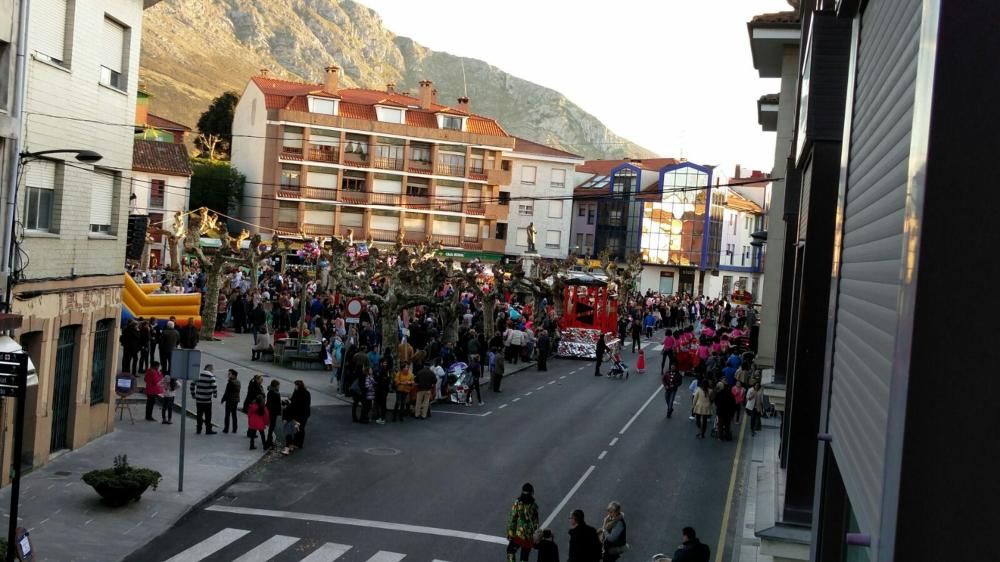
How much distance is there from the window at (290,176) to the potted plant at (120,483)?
6413cm

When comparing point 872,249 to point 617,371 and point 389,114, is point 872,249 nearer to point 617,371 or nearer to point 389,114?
point 617,371

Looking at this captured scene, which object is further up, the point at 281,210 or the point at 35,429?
the point at 281,210

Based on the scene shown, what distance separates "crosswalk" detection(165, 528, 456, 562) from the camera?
45.7ft

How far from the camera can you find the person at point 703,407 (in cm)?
2523

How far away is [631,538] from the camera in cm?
1599

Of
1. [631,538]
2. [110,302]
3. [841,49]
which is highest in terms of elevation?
[841,49]

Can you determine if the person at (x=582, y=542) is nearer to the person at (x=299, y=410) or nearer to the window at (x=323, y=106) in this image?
the person at (x=299, y=410)

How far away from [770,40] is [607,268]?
35465 millimetres

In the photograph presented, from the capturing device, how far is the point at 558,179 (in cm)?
8969

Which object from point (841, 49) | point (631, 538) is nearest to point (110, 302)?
point (631, 538)

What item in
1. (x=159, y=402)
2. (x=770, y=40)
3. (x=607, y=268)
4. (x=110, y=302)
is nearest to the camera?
(x=110, y=302)

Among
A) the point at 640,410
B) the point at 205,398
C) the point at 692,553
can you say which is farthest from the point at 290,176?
the point at 692,553

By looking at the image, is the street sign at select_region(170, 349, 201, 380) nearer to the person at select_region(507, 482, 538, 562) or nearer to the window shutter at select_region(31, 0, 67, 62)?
the window shutter at select_region(31, 0, 67, 62)

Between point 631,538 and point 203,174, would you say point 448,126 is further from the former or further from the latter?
point 631,538
